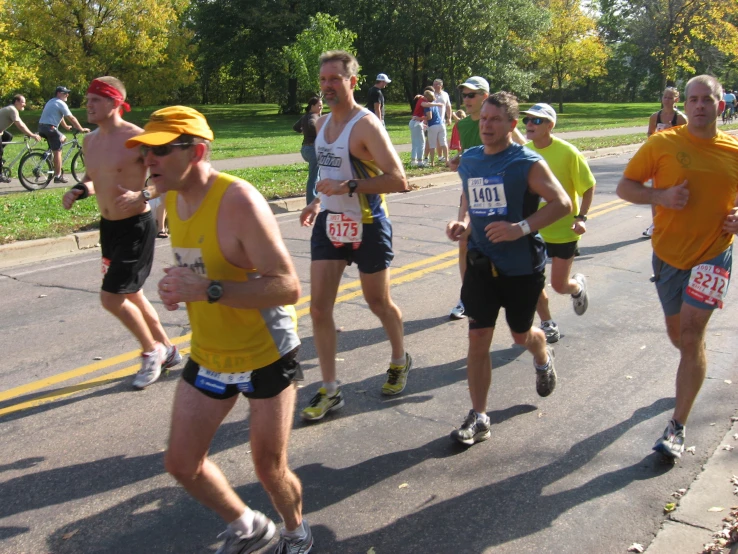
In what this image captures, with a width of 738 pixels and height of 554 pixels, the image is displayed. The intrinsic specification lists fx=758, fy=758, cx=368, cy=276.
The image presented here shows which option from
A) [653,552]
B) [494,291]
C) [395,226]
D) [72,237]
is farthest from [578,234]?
[72,237]

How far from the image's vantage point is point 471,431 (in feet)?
14.0

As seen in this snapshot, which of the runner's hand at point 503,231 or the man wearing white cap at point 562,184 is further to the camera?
the man wearing white cap at point 562,184

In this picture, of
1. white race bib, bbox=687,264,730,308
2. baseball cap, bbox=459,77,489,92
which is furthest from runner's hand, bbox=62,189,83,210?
white race bib, bbox=687,264,730,308

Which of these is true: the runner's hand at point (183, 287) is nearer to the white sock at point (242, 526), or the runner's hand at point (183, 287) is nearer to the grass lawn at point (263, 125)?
the white sock at point (242, 526)

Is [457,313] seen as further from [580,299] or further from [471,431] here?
[471,431]

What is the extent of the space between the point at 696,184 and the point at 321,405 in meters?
2.50

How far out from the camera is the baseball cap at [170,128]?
2615 mm

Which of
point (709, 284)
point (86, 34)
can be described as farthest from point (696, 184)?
point (86, 34)

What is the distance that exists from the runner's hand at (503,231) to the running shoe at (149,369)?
101 inches

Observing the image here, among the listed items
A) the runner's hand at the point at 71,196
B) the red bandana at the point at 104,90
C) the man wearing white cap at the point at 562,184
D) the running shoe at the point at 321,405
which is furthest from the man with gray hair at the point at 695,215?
the runner's hand at the point at 71,196

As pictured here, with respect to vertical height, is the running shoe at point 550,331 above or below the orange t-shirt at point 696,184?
below

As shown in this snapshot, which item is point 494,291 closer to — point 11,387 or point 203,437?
point 203,437

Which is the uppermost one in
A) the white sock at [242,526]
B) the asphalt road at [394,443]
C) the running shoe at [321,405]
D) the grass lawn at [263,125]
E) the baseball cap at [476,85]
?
the baseball cap at [476,85]

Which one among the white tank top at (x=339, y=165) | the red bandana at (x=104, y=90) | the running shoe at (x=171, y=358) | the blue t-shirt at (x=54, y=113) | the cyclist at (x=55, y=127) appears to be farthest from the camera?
the blue t-shirt at (x=54, y=113)
